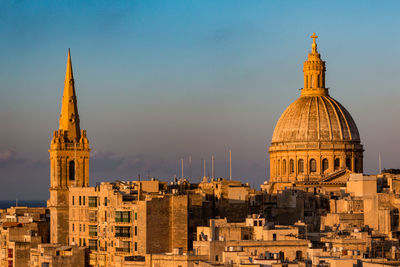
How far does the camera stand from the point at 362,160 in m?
99.4

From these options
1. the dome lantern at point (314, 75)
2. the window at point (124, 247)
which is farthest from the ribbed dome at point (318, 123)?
the window at point (124, 247)

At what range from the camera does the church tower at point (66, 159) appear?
84.1 metres

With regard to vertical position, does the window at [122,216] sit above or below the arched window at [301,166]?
below

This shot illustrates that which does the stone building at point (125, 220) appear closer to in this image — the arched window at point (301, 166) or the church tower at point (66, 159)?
the church tower at point (66, 159)

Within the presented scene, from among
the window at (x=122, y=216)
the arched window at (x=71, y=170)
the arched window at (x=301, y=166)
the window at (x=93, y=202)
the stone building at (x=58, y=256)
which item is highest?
the arched window at (x=301, y=166)

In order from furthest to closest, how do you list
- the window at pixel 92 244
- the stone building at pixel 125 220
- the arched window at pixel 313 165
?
1. the arched window at pixel 313 165
2. the window at pixel 92 244
3. the stone building at pixel 125 220

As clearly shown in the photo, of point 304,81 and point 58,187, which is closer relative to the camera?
point 58,187

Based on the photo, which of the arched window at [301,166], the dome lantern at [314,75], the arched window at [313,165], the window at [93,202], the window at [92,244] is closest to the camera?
the window at [92,244]

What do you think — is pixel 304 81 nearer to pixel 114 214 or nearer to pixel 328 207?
pixel 328 207

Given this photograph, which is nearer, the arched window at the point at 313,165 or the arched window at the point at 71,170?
the arched window at the point at 71,170

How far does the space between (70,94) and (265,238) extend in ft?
90.9

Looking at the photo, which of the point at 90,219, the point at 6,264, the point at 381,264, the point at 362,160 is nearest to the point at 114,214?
the point at 90,219

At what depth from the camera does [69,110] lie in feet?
293

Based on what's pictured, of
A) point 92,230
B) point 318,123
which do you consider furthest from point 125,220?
point 318,123
